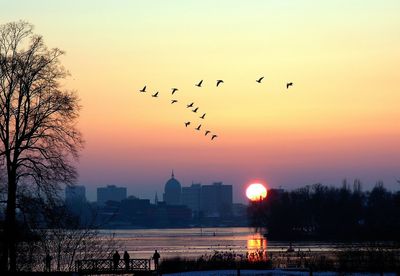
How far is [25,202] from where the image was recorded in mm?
44688

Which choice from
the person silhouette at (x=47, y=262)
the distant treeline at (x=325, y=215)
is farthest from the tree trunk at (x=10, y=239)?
the distant treeline at (x=325, y=215)

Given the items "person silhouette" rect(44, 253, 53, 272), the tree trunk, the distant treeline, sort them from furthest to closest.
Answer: the distant treeline → "person silhouette" rect(44, 253, 53, 272) → the tree trunk

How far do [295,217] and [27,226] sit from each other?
127621mm

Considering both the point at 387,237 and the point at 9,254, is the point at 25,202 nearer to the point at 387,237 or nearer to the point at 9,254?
the point at 9,254

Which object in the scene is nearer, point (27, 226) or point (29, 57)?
point (27, 226)

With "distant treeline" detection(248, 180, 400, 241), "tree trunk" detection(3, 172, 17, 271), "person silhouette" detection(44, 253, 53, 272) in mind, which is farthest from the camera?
"distant treeline" detection(248, 180, 400, 241)

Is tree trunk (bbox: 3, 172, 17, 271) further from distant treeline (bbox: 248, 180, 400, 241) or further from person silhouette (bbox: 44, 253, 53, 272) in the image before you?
distant treeline (bbox: 248, 180, 400, 241)

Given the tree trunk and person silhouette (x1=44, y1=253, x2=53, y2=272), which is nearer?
the tree trunk

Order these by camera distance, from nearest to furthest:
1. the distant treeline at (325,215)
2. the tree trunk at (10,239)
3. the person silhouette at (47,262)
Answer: the tree trunk at (10,239)
the person silhouette at (47,262)
the distant treeline at (325,215)

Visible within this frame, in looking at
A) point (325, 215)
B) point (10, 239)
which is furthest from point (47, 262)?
point (325, 215)

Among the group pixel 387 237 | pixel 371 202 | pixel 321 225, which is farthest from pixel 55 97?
pixel 371 202

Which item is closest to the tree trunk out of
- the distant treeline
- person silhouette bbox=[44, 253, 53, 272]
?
person silhouette bbox=[44, 253, 53, 272]

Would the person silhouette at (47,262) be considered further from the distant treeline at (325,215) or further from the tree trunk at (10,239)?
the distant treeline at (325,215)

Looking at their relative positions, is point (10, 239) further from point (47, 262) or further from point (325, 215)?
point (325, 215)
